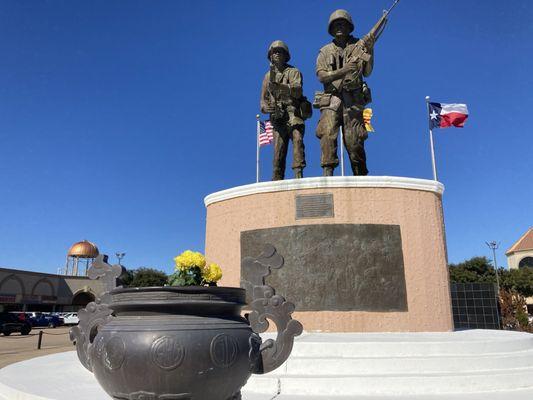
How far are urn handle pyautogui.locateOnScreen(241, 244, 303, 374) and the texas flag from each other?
12903 mm

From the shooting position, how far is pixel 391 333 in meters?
8.02

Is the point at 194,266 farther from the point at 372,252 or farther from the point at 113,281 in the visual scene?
the point at 372,252

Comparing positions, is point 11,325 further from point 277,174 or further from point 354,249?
point 354,249

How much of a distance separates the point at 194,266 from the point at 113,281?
69 centimetres

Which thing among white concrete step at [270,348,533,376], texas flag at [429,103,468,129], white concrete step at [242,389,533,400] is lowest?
white concrete step at [242,389,533,400]

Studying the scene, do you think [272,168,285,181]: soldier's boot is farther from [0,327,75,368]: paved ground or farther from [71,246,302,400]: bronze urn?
[71,246,302,400]: bronze urn

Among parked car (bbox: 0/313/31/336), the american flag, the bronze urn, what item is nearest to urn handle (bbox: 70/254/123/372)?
the bronze urn

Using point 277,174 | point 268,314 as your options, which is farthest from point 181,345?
point 277,174

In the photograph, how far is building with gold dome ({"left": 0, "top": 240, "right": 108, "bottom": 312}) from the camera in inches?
1336

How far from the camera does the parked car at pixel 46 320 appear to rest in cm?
3143

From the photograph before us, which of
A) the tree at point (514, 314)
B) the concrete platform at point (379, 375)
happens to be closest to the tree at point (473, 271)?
the tree at point (514, 314)

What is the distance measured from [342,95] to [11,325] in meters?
22.8

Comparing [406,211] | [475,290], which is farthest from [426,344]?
[475,290]

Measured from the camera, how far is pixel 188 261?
3.16m
